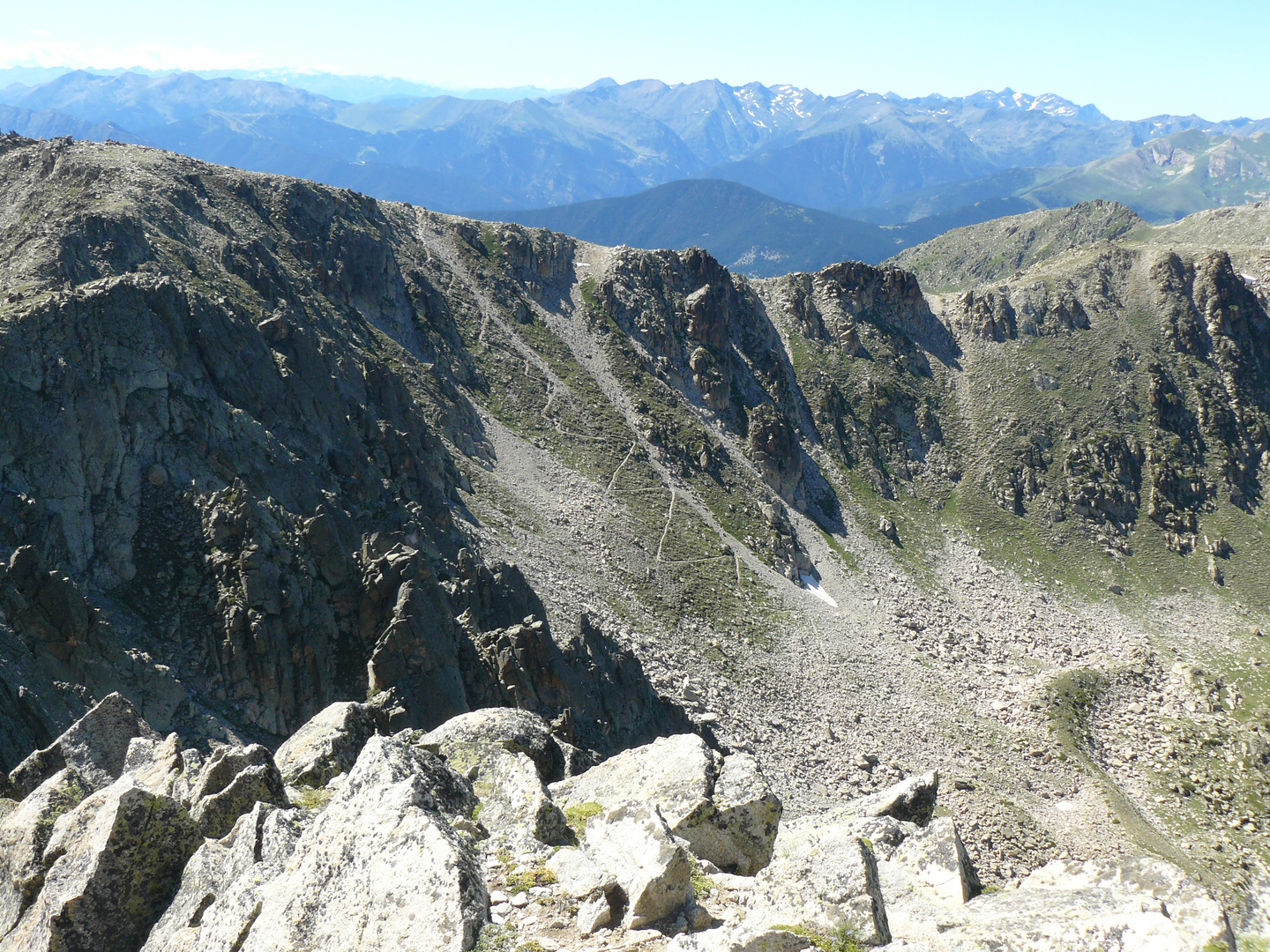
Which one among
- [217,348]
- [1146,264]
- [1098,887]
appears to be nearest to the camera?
[1098,887]

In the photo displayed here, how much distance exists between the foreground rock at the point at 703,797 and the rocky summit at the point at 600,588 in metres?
0.07

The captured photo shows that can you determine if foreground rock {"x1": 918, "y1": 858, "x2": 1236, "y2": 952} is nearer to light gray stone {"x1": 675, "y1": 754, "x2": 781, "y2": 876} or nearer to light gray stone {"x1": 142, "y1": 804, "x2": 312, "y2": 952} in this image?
light gray stone {"x1": 675, "y1": 754, "x2": 781, "y2": 876}

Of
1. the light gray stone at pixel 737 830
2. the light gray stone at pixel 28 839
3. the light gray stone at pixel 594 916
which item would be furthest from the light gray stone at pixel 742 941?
the light gray stone at pixel 28 839

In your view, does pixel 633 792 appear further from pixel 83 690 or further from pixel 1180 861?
pixel 1180 861

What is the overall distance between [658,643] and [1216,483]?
3339 inches

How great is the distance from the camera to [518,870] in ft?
39.0

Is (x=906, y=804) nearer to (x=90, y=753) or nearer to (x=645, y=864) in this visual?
(x=645, y=864)

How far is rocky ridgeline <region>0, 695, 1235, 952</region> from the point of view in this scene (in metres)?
9.13

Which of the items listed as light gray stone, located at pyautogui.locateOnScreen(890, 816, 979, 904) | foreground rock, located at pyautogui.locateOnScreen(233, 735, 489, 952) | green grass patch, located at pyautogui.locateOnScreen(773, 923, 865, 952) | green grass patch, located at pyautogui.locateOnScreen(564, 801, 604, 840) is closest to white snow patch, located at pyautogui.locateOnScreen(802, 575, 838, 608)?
green grass patch, located at pyautogui.locateOnScreen(564, 801, 604, 840)

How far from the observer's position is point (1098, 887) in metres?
8.98

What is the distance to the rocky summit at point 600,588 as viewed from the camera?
11000mm

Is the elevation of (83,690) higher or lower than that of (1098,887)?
lower

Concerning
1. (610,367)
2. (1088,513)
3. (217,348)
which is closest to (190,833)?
(217,348)

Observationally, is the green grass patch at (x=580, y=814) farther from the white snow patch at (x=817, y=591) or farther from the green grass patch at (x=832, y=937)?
the white snow patch at (x=817, y=591)
